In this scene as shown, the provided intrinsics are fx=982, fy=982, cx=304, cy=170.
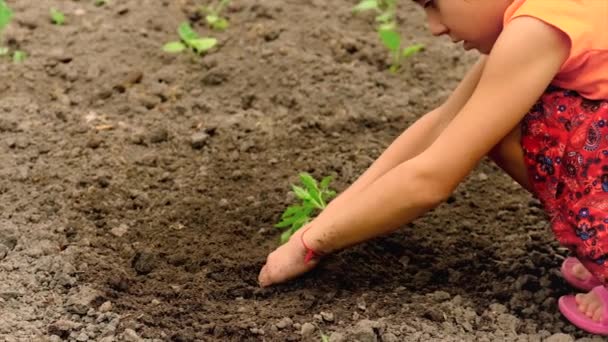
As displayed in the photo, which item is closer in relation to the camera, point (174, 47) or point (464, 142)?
point (464, 142)

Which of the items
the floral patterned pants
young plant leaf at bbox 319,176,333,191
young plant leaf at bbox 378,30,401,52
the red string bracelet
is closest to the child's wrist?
the red string bracelet

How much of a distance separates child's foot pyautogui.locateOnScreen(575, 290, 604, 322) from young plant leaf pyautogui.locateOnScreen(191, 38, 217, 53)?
166 cm

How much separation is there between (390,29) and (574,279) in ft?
4.64

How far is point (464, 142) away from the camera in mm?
2021

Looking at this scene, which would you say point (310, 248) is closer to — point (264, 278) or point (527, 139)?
point (264, 278)

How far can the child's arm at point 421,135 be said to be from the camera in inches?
92.6

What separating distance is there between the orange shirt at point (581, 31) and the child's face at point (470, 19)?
6 cm

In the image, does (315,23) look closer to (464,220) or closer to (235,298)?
(464,220)

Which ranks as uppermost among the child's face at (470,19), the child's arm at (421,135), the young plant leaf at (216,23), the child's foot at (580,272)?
the child's face at (470,19)

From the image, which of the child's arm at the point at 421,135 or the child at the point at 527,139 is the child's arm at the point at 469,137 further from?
the child's arm at the point at 421,135

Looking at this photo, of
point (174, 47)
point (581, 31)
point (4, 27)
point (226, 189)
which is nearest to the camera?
point (581, 31)

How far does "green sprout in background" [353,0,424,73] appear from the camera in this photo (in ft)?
10.7

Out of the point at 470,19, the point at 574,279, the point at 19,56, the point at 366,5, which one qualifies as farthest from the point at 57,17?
the point at 574,279

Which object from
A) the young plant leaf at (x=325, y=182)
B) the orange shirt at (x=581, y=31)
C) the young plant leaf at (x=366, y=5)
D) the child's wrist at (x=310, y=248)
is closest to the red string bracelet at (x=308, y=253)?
the child's wrist at (x=310, y=248)
